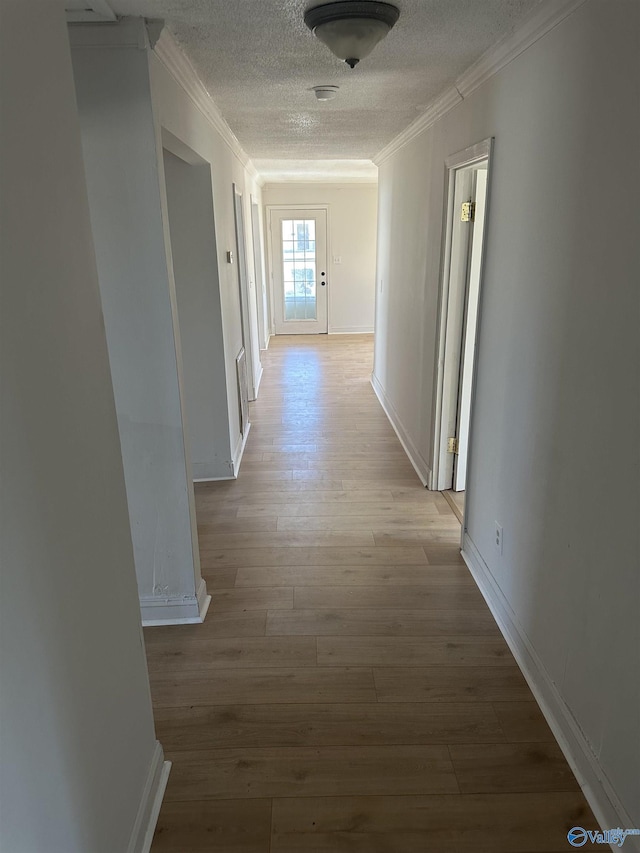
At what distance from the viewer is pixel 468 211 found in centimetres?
321

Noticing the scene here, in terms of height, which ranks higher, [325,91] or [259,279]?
[325,91]

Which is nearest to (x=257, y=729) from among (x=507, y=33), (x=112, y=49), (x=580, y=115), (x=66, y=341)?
(x=66, y=341)

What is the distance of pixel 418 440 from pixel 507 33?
8.52 ft

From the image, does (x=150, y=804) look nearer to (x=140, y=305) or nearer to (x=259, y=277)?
(x=140, y=305)

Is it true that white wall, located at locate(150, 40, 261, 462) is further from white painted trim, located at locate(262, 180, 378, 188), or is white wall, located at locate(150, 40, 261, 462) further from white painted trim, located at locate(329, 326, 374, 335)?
white painted trim, located at locate(329, 326, 374, 335)

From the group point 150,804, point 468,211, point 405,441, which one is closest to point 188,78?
point 468,211

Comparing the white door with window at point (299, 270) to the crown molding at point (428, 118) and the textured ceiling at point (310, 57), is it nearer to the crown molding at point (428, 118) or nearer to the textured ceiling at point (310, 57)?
the crown molding at point (428, 118)

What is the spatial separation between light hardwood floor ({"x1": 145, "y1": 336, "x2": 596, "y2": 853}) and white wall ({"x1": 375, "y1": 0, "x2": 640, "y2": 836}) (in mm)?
220

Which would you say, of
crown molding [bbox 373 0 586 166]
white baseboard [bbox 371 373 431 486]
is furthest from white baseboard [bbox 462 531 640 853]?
crown molding [bbox 373 0 586 166]

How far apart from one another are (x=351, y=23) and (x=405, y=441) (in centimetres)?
319

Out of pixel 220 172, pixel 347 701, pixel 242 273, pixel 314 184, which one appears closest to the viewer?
pixel 347 701

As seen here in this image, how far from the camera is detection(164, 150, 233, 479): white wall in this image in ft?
11.3

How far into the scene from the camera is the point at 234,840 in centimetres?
165

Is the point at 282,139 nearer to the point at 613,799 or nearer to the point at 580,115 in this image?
the point at 580,115
